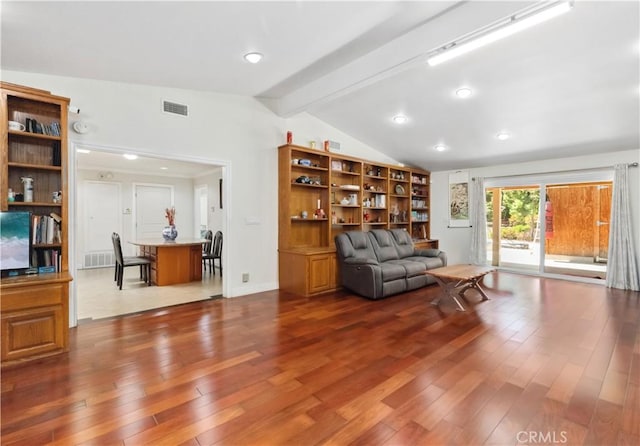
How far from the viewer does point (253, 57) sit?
3.28 metres

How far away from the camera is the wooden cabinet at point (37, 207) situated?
8.51 feet

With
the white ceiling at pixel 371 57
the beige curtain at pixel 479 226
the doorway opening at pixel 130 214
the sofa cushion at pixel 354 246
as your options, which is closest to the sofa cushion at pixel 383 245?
the sofa cushion at pixel 354 246

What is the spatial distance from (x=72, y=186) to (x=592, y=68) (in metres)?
5.74

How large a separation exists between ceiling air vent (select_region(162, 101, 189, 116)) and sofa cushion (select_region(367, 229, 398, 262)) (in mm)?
3513

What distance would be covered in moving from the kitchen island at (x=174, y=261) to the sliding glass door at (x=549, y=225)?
6.27 m

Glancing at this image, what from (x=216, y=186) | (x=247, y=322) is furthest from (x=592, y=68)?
(x=216, y=186)

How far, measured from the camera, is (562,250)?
248 inches

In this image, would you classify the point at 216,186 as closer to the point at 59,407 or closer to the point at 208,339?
the point at 208,339

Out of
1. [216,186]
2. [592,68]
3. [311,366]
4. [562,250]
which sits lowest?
[311,366]

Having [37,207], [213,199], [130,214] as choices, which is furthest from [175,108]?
[130,214]

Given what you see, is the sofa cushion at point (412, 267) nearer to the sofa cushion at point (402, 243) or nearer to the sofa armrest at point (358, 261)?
the sofa armrest at point (358, 261)

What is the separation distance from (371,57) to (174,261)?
4.61 metres

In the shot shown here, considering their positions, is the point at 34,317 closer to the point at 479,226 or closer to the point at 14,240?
the point at 14,240

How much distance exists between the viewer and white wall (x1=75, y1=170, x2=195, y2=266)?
7.32 metres
